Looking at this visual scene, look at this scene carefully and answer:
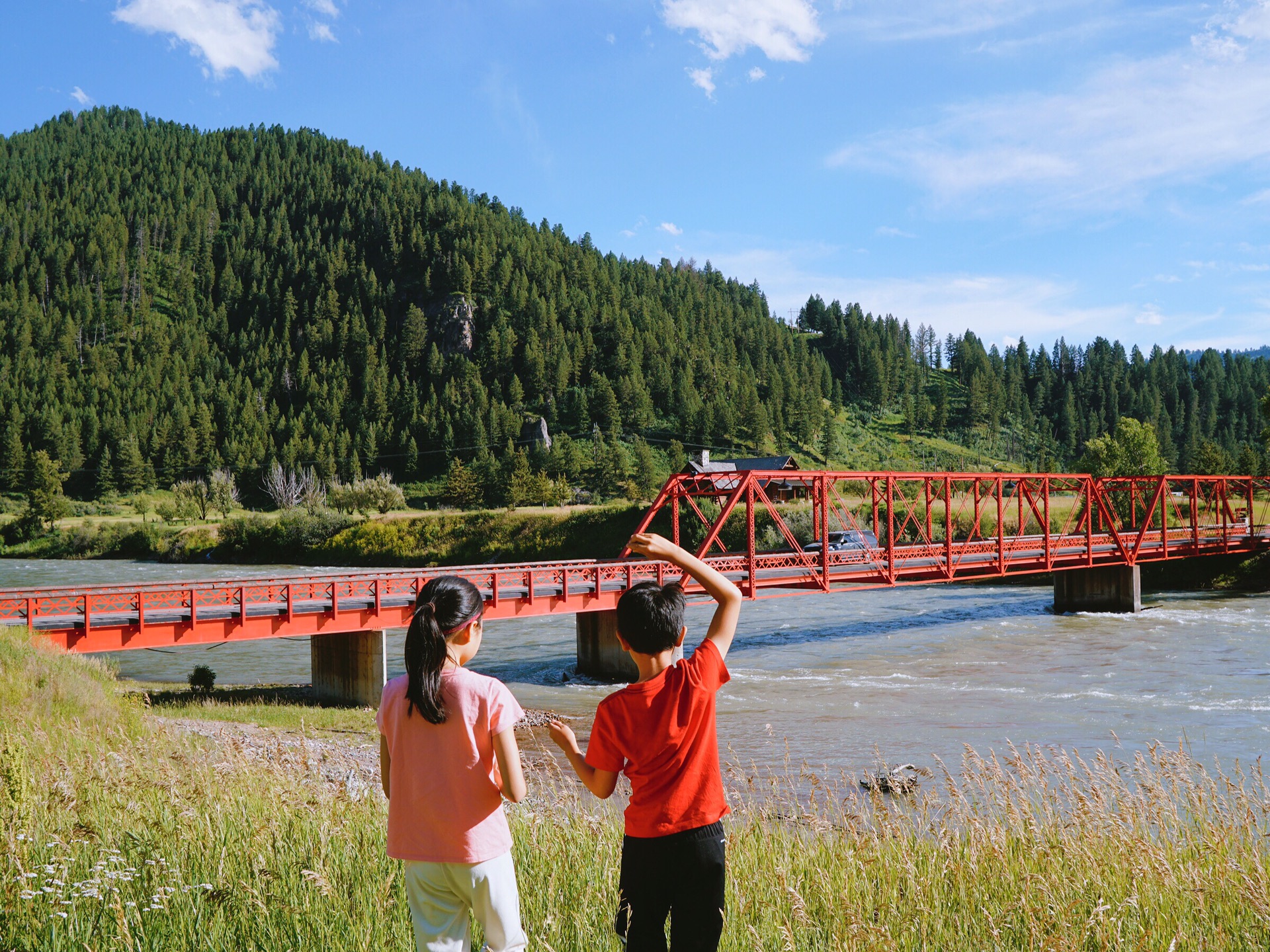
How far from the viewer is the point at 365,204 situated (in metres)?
Result: 200

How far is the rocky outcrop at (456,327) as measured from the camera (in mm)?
157375

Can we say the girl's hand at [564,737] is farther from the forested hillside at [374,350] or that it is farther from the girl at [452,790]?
the forested hillside at [374,350]

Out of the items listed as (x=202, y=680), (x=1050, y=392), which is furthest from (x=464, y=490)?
(x=1050, y=392)

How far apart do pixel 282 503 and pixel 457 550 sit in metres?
45.0

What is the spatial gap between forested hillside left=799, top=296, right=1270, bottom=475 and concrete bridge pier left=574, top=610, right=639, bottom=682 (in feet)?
410

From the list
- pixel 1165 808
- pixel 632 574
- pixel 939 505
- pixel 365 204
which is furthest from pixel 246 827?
pixel 365 204

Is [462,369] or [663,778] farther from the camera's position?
[462,369]

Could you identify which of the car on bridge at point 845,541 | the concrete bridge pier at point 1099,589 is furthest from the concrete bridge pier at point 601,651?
the concrete bridge pier at point 1099,589

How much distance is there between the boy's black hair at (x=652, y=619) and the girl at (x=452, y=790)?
479 millimetres

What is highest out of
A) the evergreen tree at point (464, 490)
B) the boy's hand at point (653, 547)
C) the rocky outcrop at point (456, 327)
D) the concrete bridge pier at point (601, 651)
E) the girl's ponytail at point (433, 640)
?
the rocky outcrop at point (456, 327)

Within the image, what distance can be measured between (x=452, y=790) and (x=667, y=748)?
2.46ft

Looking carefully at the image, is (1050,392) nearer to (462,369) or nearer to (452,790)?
(462,369)

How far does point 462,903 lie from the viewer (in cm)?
323

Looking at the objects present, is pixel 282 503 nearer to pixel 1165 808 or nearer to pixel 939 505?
pixel 939 505
